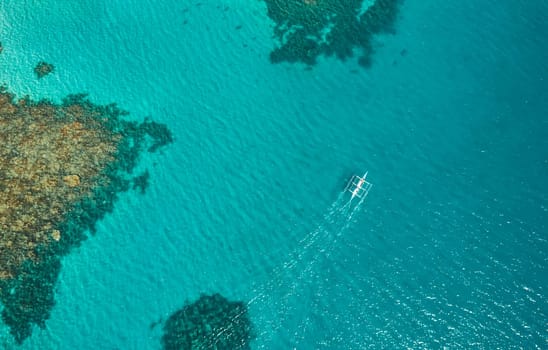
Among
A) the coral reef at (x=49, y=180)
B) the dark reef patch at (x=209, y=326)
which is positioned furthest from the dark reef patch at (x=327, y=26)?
the dark reef patch at (x=209, y=326)

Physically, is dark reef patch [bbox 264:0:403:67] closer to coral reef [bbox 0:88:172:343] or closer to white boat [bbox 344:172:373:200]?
white boat [bbox 344:172:373:200]

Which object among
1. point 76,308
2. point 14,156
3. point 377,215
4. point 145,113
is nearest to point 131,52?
point 145,113

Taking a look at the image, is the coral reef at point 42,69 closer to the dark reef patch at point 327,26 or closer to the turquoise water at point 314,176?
the turquoise water at point 314,176

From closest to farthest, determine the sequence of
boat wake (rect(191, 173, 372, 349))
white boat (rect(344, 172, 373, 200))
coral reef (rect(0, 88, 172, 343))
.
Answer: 1. boat wake (rect(191, 173, 372, 349))
2. coral reef (rect(0, 88, 172, 343))
3. white boat (rect(344, 172, 373, 200))

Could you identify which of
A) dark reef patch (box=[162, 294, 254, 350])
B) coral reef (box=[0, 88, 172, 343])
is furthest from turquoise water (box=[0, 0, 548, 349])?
coral reef (box=[0, 88, 172, 343])

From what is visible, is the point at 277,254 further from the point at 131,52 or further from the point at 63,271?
the point at 131,52

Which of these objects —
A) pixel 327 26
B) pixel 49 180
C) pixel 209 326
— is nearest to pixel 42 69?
pixel 49 180

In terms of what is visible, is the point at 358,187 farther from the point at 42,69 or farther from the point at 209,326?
the point at 42,69
